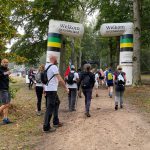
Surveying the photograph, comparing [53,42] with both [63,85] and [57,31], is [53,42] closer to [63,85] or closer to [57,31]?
[57,31]

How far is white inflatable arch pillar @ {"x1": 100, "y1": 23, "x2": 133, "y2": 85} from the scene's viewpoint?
28016 mm

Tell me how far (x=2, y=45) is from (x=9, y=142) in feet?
19.2

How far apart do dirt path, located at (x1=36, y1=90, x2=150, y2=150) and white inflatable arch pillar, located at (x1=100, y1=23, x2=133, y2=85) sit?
44.7ft

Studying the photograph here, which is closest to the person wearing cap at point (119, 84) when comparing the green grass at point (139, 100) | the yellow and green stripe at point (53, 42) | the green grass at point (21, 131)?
the green grass at point (139, 100)

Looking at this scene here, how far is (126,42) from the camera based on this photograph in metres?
28.5

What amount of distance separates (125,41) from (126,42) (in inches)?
4.7

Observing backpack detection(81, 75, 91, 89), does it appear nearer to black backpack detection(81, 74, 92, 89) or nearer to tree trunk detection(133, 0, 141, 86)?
black backpack detection(81, 74, 92, 89)

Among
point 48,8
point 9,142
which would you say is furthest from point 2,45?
point 48,8

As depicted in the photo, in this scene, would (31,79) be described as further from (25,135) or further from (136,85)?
(25,135)

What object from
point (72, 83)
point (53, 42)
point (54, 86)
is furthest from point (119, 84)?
point (53, 42)

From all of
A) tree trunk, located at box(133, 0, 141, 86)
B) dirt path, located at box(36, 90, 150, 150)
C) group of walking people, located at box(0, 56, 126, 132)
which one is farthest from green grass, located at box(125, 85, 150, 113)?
dirt path, located at box(36, 90, 150, 150)

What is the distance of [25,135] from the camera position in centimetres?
1134

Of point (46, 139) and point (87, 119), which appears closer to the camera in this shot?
point (46, 139)

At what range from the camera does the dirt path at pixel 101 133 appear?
31.2 feet
